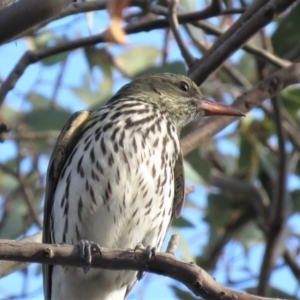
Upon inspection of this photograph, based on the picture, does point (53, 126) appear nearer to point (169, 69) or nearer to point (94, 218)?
point (169, 69)

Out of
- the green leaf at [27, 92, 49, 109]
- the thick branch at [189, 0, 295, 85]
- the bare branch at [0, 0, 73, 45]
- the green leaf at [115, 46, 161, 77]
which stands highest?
the green leaf at [115, 46, 161, 77]

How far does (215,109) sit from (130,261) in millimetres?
1413

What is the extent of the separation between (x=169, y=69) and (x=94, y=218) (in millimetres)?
1194

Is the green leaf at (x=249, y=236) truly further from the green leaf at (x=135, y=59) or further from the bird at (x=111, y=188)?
the bird at (x=111, y=188)

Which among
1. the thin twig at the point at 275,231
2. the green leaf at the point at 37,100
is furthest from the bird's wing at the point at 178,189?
the green leaf at the point at 37,100

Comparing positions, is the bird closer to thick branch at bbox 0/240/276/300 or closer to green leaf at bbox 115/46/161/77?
thick branch at bbox 0/240/276/300

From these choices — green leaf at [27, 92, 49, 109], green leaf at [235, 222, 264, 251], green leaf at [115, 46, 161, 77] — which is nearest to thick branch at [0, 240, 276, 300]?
green leaf at [235, 222, 264, 251]

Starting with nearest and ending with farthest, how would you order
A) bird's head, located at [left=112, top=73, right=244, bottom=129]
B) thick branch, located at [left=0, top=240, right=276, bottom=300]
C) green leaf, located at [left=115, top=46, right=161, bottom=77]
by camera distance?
thick branch, located at [left=0, top=240, right=276, bottom=300] → bird's head, located at [left=112, top=73, right=244, bottom=129] → green leaf, located at [left=115, top=46, right=161, bottom=77]

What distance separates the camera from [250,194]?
4488 millimetres

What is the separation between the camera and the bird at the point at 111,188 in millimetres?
3080

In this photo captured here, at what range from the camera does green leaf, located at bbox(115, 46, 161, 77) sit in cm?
522

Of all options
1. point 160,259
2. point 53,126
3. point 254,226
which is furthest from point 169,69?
point 160,259

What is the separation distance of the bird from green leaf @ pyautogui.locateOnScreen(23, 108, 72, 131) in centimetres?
65

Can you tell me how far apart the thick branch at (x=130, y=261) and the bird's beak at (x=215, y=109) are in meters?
1.17
